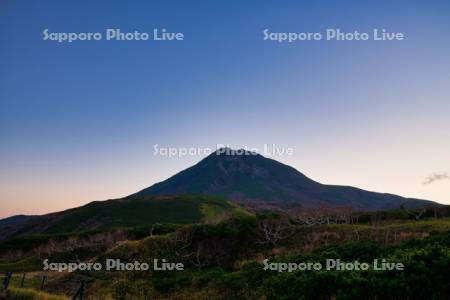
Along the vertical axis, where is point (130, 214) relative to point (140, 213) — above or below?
below

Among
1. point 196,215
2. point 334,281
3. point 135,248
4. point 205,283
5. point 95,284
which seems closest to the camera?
point 334,281

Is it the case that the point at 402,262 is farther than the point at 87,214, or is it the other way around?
the point at 87,214

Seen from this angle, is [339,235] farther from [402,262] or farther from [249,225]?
[402,262]

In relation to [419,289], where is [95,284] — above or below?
below

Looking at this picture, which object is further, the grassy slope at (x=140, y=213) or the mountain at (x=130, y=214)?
the mountain at (x=130, y=214)

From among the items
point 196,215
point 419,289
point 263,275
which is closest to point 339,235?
point 263,275

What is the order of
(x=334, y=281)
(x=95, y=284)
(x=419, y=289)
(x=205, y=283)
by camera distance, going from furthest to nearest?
(x=95, y=284) → (x=205, y=283) → (x=334, y=281) → (x=419, y=289)

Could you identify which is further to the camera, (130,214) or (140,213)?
(140,213)

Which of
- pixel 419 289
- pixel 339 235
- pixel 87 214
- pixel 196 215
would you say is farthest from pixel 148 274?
pixel 87 214
